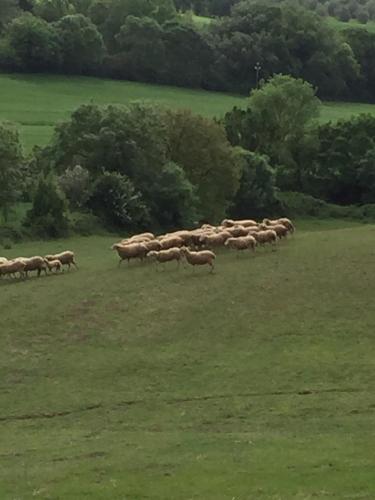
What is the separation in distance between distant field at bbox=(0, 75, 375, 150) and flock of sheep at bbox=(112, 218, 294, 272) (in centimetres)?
5284

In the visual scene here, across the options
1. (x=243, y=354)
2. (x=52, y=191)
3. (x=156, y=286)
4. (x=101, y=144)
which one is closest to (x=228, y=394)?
(x=243, y=354)

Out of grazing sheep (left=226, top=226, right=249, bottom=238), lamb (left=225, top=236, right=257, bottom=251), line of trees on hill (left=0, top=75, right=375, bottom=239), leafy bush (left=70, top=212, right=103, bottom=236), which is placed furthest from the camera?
line of trees on hill (left=0, top=75, right=375, bottom=239)

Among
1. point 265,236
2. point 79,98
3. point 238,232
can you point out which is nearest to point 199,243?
point 238,232

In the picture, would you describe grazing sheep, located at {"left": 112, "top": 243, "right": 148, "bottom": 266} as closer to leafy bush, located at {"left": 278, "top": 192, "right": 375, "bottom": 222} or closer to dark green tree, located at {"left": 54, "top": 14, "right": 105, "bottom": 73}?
leafy bush, located at {"left": 278, "top": 192, "right": 375, "bottom": 222}

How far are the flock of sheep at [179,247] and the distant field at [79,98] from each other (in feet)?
175

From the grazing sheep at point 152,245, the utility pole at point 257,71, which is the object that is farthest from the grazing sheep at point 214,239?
the utility pole at point 257,71

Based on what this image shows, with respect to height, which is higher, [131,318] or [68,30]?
[68,30]

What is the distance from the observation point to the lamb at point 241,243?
40.1m

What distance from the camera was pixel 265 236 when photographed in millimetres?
41500

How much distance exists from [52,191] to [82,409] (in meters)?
30.3

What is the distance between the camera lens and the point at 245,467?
1933cm

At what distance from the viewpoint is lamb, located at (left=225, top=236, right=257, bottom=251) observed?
40.1 meters

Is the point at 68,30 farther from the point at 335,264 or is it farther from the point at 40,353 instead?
the point at 40,353

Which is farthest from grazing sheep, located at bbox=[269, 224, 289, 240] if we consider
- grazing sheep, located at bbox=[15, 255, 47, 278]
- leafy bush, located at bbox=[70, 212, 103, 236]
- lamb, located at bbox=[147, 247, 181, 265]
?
leafy bush, located at bbox=[70, 212, 103, 236]
